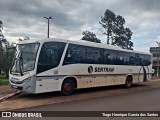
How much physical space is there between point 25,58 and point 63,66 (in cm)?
219

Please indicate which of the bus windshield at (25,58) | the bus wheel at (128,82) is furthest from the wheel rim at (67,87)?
the bus wheel at (128,82)

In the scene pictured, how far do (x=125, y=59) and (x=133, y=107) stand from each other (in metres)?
10.1

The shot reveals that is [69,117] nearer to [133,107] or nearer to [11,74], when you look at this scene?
[133,107]

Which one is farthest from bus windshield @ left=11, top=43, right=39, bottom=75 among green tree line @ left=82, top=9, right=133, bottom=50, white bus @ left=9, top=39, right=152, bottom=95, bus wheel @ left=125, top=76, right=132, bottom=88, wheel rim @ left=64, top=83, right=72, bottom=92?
green tree line @ left=82, top=9, right=133, bottom=50

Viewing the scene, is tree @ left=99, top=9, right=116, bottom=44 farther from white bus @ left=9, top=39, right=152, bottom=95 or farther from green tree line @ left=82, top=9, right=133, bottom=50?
white bus @ left=9, top=39, right=152, bottom=95

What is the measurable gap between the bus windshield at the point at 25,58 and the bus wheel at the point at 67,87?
2.39m

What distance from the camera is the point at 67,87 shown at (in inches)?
631

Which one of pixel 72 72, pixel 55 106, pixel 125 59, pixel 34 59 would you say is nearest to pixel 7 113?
pixel 55 106

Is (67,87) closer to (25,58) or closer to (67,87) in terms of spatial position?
(67,87)

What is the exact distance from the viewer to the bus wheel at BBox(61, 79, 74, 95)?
15.8 meters

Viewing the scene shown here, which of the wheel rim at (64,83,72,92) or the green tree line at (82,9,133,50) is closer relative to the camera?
the wheel rim at (64,83,72,92)

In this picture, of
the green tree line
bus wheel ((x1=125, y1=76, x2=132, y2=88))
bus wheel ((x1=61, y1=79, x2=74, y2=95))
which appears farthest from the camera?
the green tree line

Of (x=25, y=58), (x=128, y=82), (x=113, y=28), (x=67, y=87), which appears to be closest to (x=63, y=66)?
(x=67, y=87)

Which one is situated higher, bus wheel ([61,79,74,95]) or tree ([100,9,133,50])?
tree ([100,9,133,50])
